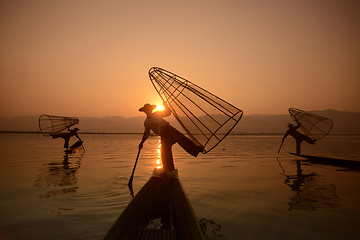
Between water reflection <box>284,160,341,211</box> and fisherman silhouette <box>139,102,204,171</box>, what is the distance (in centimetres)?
320

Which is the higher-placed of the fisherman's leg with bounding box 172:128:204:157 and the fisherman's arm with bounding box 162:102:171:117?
the fisherman's arm with bounding box 162:102:171:117

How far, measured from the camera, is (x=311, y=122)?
1658 centimetres


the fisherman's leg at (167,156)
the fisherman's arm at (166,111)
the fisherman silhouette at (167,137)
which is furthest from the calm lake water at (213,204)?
the fisherman's arm at (166,111)

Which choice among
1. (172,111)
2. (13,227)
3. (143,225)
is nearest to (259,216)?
(143,225)

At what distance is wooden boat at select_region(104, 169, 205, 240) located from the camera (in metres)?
3.14

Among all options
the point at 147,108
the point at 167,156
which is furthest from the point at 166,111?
the point at 167,156

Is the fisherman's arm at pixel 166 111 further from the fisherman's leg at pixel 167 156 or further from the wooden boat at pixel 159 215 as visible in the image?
the wooden boat at pixel 159 215

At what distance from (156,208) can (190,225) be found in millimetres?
2003

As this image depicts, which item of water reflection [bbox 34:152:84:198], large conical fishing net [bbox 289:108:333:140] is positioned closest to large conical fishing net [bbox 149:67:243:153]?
water reflection [bbox 34:152:84:198]

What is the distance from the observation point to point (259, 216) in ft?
18.0

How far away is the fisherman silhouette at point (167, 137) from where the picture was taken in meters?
5.75

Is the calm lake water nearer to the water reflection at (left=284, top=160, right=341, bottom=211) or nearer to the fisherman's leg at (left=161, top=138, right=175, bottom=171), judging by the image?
the water reflection at (left=284, top=160, right=341, bottom=211)

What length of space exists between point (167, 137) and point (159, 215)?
193cm

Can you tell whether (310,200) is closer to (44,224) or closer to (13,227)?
(44,224)
